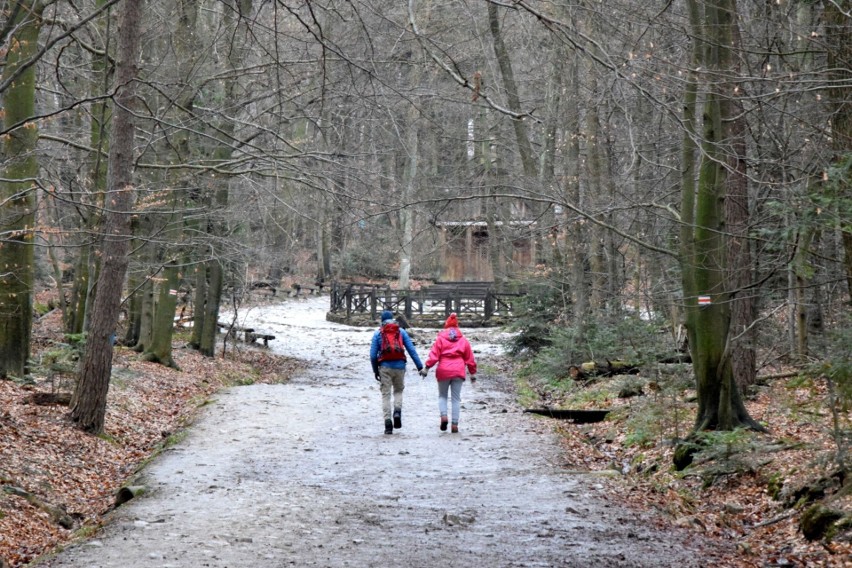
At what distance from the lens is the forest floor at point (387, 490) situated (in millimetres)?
7742

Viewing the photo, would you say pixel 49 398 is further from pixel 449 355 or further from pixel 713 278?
pixel 713 278

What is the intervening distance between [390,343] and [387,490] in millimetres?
4110

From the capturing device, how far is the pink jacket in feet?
47.0

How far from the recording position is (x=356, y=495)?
1016cm

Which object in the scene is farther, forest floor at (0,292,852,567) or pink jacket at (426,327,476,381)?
pink jacket at (426,327,476,381)

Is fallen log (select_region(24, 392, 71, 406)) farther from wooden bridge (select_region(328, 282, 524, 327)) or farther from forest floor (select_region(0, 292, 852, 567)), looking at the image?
wooden bridge (select_region(328, 282, 524, 327))

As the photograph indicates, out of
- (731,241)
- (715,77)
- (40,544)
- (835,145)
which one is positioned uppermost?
(715,77)

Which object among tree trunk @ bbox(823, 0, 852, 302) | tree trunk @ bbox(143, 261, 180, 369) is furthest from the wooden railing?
tree trunk @ bbox(823, 0, 852, 302)

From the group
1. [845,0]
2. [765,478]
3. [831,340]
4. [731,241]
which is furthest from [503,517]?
[845,0]

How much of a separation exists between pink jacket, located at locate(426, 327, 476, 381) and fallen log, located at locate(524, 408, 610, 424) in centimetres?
305

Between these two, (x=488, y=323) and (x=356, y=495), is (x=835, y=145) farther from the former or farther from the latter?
(x=488, y=323)

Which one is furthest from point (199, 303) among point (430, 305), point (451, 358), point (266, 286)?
point (266, 286)

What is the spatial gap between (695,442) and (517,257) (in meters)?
40.9

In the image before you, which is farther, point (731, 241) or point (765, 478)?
point (731, 241)
